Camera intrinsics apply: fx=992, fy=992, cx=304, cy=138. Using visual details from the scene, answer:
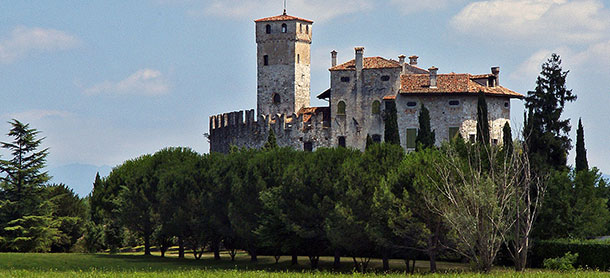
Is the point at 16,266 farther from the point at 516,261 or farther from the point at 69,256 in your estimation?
the point at 516,261

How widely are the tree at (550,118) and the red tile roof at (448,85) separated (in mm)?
13082

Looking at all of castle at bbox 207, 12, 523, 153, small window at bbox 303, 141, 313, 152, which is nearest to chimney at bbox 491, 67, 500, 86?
castle at bbox 207, 12, 523, 153

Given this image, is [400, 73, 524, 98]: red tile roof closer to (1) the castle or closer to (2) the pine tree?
(1) the castle

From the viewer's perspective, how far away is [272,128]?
91750mm

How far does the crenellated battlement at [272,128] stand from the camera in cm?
9019

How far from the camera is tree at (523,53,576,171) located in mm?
69375

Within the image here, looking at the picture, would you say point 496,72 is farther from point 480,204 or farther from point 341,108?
point 480,204

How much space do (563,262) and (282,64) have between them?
1891 inches

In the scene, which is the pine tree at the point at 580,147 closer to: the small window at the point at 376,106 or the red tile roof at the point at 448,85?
the red tile roof at the point at 448,85

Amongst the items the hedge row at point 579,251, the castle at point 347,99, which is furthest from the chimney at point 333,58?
the hedge row at point 579,251

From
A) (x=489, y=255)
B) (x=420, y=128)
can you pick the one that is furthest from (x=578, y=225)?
(x=420, y=128)

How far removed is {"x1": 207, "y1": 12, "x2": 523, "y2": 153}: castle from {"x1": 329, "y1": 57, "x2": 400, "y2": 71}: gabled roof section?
0.09 m

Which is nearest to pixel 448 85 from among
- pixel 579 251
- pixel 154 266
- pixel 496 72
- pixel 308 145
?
pixel 496 72

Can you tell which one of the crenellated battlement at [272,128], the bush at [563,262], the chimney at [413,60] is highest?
the chimney at [413,60]
